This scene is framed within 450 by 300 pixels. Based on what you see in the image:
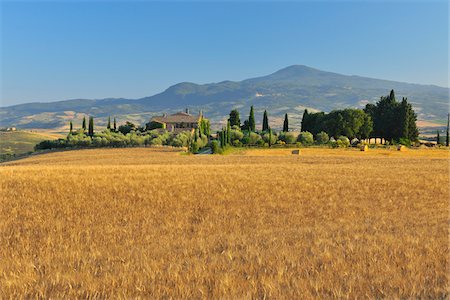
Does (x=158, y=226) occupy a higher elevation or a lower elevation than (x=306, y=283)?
lower

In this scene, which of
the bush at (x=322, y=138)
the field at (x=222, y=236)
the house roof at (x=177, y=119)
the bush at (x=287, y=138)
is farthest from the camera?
the house roof at (x=177, y=119)

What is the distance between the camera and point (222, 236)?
39.8 feet

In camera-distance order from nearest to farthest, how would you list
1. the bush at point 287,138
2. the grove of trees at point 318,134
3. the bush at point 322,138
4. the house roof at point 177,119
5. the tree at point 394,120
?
the grove of trees at point 318,134, the bush at point 287,138, the tree at point 394,120, the bush at point 322,138, the house roof at point 177,119

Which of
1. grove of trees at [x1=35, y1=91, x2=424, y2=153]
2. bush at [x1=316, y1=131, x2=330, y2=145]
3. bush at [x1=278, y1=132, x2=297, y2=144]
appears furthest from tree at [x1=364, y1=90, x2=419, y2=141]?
bush at [x1=278, y1=132, x2=297, y2=144]

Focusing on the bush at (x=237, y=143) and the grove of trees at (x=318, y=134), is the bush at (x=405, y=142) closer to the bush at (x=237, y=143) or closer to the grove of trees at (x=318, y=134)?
the grove of trees at (x=318, y=134)

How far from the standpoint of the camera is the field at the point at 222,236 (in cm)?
673

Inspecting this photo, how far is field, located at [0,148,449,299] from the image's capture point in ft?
22.1

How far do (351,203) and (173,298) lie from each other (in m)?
14.0

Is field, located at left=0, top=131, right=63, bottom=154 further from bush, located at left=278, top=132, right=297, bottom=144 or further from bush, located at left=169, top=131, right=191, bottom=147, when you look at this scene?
bush, located at left=278, top=132, right=297, bottom=144

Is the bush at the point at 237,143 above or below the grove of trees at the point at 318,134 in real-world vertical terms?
below

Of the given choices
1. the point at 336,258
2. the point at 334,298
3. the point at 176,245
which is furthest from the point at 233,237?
the point at 334,298

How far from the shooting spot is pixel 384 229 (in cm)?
1223

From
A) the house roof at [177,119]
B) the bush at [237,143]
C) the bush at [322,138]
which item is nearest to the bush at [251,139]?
the bush at [237,143]

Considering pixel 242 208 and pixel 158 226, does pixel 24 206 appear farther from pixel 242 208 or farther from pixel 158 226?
pixel 242 208
